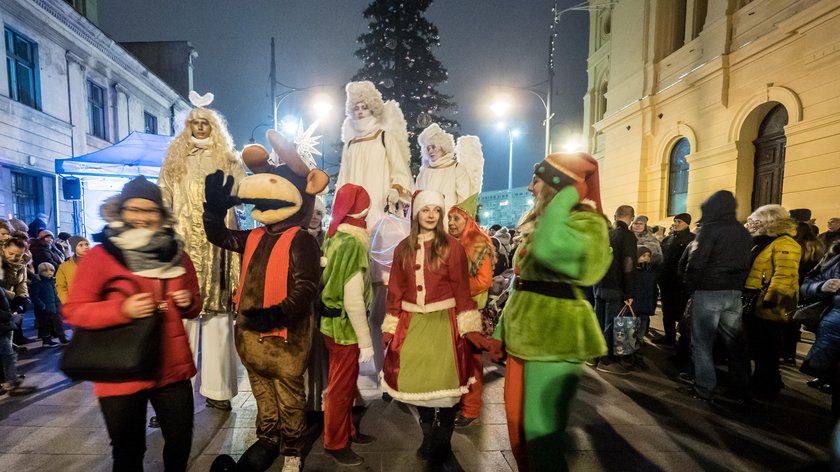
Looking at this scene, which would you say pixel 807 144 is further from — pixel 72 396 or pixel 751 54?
pixel 72 396

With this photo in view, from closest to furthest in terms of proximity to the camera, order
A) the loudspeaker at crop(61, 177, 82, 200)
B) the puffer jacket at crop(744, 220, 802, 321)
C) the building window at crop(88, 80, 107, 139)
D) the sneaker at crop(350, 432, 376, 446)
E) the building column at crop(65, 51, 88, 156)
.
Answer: the sneaker at crop(350, 432, 376, 446) < the puffer jacket at crop(744, 220, 802, 321) < the loudspeaker at crop(61, 177, 82, 200) < the building column at crop(65, 51, 88, 156) < the building window at crop(88, 80, 107, 139)

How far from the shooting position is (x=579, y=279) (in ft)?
6.63

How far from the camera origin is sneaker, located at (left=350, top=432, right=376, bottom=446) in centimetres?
316

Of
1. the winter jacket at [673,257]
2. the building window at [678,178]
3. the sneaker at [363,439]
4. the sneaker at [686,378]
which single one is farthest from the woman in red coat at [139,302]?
the building window at [678,178]

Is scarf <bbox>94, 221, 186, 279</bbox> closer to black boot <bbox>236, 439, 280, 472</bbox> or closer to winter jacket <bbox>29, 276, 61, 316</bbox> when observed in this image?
black boot <bbox>236, 439, 280, 472</bbox>

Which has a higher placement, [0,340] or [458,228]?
[458,228]

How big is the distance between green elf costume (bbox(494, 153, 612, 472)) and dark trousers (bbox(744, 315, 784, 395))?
357 centimetres

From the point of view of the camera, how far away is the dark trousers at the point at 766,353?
4.31m

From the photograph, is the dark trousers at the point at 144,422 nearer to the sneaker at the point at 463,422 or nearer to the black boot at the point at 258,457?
the black boot at the point at 258,457

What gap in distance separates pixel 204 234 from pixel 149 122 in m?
21.5

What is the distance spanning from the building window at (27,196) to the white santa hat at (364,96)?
13052mm

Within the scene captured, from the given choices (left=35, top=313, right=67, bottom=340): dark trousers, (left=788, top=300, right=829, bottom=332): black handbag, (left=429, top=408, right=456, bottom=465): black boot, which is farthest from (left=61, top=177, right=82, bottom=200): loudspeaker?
(left=788, top=300, right=829, bottom=332): black handbag

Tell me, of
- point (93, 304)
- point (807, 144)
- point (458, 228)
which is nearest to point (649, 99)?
point (807, 144)

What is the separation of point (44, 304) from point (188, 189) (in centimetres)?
449
